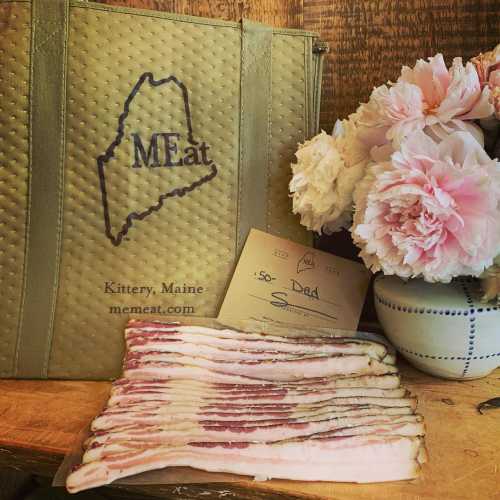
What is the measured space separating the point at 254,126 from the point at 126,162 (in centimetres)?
21

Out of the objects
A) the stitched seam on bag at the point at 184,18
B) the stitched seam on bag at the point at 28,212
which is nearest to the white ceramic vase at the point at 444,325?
the stitched seam on bag at the point at 184,18

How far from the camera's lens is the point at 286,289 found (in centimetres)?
82

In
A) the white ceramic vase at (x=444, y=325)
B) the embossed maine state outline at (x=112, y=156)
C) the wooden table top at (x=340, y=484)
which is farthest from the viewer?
the embossed maine state outline at (x=112, y=156)

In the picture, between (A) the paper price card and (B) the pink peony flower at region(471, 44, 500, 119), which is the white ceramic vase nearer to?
(A) the paper price card

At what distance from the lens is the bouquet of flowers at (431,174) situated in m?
0.57

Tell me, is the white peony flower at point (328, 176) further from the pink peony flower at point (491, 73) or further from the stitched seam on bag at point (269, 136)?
the pink peony flower at point (491, 73)

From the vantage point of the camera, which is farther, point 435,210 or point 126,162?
point 126,162

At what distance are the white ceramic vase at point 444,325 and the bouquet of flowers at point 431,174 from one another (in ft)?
0.13

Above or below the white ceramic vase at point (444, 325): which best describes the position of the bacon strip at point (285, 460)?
below

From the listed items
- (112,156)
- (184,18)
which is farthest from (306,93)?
(112,156)

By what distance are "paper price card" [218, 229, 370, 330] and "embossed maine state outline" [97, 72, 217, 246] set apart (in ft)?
→ 0.41

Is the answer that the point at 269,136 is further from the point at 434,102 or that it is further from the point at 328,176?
the point at 434,102

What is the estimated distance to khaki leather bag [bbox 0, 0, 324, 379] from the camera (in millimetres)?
761

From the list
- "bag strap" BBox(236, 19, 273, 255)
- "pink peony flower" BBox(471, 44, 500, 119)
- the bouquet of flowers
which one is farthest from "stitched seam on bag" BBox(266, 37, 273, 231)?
"pink peony flower" BBox(471, 44, 500, 119)
